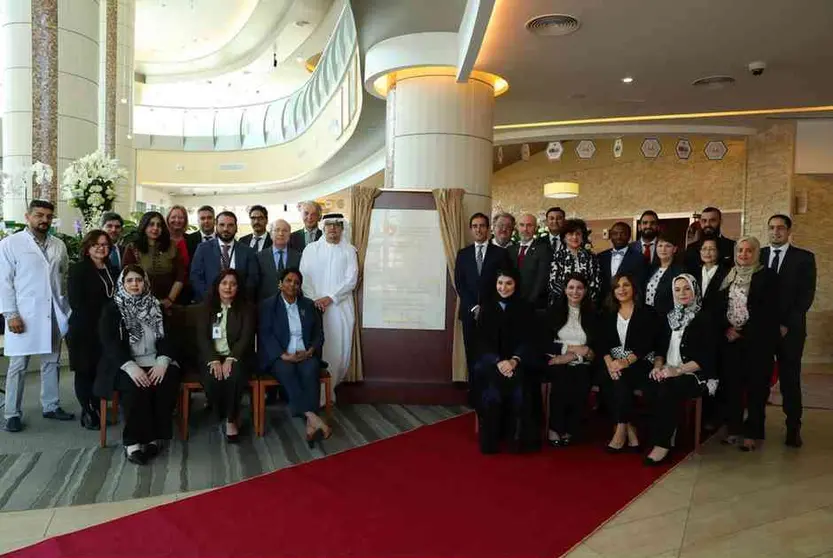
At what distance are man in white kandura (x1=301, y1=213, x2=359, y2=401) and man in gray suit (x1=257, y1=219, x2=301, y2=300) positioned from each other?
15cm

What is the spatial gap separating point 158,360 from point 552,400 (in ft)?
8.61

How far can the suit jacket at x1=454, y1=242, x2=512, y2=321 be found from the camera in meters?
5.02

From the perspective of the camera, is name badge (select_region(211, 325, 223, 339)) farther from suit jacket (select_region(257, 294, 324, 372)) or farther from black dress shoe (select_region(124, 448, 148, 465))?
black dress shoe (select_region(124, 448, 148, 465))

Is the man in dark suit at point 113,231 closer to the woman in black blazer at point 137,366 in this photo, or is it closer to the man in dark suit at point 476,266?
the woman in black blazer at point 137,366

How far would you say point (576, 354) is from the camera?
14.1 ft

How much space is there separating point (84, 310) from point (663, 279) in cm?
403

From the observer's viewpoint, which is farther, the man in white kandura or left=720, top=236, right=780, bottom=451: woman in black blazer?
the man in white kandura

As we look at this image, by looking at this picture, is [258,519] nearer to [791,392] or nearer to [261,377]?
[261,377]

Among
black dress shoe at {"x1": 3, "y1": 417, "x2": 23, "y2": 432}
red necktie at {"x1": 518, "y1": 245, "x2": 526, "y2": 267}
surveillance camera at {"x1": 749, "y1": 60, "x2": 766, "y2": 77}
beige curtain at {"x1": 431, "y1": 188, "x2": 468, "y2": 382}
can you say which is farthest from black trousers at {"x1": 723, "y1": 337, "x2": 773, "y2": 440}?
black dress shoe at {"x1": 3, "y1": 417, "x2": 23, "y2": 432}

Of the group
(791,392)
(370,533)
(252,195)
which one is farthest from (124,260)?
(252,195)

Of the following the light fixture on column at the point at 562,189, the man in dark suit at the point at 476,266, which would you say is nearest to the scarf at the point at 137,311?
the man in dark suit at the point at 476,266

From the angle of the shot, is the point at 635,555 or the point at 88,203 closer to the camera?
the point at 635,555

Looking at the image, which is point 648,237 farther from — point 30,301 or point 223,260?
point 30,301

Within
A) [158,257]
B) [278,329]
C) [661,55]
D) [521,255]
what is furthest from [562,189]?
[158,257]
